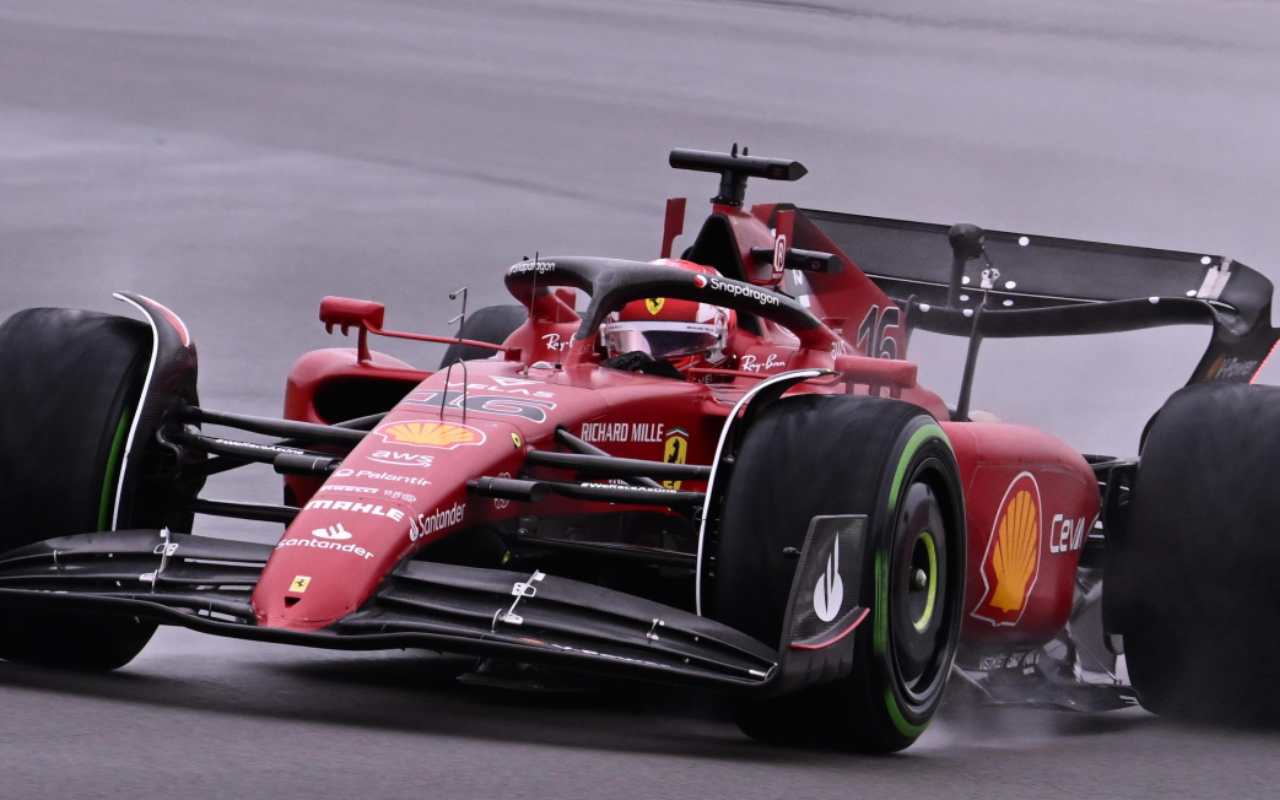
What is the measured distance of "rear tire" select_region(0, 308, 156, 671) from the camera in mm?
6527

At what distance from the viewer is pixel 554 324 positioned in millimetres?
7816

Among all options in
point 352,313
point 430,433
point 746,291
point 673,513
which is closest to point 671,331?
point 746,291

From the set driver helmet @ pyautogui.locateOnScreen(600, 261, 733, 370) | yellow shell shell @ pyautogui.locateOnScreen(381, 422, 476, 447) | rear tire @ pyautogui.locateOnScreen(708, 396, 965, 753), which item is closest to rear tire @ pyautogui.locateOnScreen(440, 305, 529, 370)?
driver helmet @ pyautogui.locateOnScreen(600, 261, 733, 370)

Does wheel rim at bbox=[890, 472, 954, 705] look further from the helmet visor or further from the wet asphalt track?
the helmet visor

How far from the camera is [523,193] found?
21.0 metres

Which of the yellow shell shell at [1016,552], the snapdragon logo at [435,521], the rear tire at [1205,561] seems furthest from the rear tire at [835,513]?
the rear tire at [1205,561]

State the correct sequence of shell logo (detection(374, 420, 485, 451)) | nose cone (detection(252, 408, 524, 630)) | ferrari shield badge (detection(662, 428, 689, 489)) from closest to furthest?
1. nose cone (detection(252, 408, 524, 630))
2. shell logo (detection(374, 420, 485, 451))
3. ferrari shield badge (detection(662, 428, 689, 489))

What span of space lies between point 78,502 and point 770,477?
2.01 m

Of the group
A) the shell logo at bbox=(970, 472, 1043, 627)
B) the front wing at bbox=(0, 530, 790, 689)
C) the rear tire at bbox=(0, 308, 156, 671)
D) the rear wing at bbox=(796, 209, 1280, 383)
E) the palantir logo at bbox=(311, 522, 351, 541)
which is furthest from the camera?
the rear wing at bbox=(796, 209, 1280, 383)

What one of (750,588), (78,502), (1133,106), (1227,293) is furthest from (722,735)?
(1133,106)

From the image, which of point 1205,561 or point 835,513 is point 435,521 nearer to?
point 835,513

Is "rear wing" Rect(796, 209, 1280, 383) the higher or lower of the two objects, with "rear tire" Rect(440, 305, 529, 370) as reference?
higher

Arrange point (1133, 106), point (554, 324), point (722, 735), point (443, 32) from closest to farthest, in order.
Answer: point (722, 735)
point (554, 324)
point (1133, 106)
point (443, 32)

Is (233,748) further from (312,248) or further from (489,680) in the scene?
(312,248)
